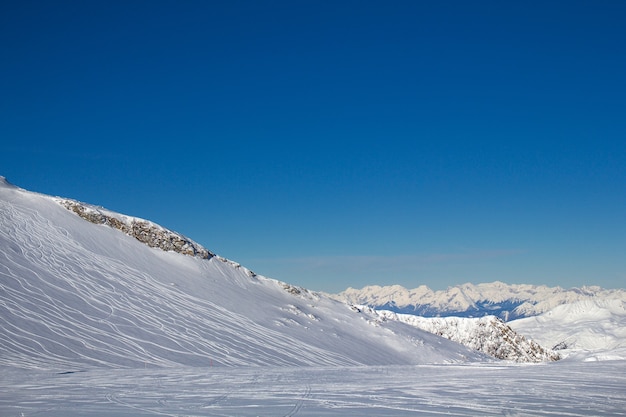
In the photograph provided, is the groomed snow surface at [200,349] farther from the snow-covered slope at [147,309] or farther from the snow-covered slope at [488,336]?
the snow-covered slope at [488,336]

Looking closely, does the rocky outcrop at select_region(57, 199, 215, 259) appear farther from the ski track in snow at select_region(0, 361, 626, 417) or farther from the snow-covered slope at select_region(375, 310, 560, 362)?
the ski track in snow at select_region(0, 361, 626, 417)

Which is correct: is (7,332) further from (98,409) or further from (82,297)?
(98,409)

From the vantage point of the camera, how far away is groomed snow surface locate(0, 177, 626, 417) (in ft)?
44.4

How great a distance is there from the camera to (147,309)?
125 ft

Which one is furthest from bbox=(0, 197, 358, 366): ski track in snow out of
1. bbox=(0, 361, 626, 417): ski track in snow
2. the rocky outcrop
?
bbox=(0, 361, 626, 417): ski track in snow

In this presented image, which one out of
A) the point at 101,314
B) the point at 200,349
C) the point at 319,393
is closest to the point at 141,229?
the point at 101,314

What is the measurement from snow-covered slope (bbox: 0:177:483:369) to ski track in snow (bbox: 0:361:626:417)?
777cm

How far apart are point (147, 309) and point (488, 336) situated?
3667 cm

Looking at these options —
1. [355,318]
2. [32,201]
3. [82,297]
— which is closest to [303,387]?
[82,297]

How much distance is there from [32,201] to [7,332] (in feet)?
87.5

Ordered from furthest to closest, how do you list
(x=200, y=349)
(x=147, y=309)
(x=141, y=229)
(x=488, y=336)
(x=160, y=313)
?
(x=488, y=336) < (x=141, y=229) < (x=160, y=313) < (x=147, y=309) < (x=200, y=349)

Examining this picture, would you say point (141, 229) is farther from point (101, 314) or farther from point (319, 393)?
point (319, 393)

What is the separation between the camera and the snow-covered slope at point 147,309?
29.8m

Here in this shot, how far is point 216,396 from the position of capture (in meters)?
14.8
